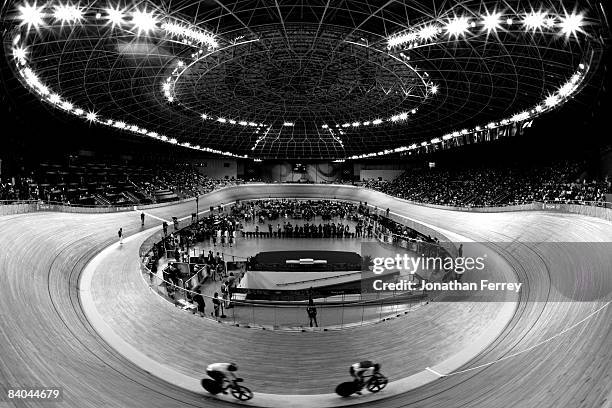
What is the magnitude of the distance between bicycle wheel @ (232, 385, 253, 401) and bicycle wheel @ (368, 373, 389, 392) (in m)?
3.05

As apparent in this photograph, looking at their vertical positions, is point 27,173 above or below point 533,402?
above

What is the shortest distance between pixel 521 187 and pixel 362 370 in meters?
34.7

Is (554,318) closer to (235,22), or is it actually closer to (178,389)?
(178,389)

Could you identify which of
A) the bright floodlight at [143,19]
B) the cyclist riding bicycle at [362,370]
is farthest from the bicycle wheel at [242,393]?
the bright floodlight at [143,19]

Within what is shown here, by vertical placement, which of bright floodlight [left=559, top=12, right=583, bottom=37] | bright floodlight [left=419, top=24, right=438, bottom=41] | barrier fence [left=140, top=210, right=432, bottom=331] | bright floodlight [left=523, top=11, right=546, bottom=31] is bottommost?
barrier fence [left=140, top=210, right=432, bottom=331]

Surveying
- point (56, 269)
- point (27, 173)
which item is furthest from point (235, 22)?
point (27, 173)

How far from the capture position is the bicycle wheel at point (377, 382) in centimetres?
920

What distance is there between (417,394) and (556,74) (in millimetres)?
23275

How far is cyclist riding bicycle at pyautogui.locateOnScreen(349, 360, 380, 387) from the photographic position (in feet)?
29.5

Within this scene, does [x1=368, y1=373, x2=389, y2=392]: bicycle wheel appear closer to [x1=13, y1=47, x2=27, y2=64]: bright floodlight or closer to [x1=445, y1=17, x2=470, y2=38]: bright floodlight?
[x1=445, y1=17, x2=470, y2=38]: bright floodlight

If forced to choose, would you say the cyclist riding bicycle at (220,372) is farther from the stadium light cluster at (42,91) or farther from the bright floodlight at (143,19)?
the stadium light cluster at (42,91)

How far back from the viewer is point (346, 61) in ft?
86.7

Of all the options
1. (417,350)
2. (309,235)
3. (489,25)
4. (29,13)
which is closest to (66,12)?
(29,13)

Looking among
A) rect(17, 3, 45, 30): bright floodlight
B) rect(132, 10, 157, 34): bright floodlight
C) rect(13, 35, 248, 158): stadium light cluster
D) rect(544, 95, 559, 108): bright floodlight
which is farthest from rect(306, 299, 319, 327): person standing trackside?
rect(544, 95, 559, 108): bright floodlight
